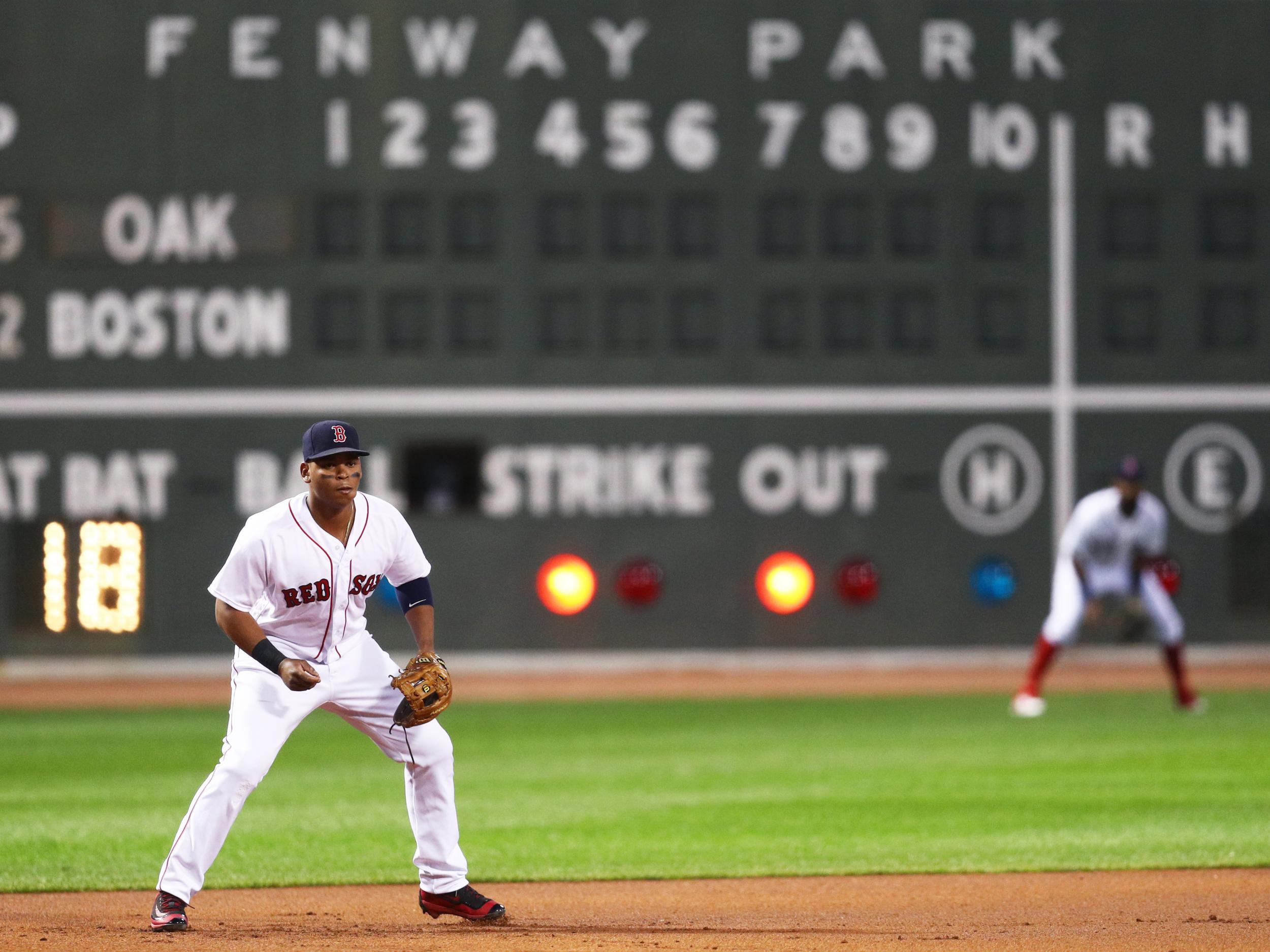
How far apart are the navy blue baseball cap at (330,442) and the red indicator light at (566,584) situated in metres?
10.6

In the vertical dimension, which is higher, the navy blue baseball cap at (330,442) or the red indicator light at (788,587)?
the navy blue baseball cap at (330,442)

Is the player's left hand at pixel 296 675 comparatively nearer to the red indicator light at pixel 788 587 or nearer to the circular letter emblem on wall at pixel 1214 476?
the red indicator light at pixel 788 587

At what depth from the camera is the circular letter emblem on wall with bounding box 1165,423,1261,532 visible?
54.3ft

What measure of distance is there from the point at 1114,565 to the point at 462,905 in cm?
825

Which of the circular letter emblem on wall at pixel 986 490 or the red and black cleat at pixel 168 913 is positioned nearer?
the red and black cleat at pixel 168 913

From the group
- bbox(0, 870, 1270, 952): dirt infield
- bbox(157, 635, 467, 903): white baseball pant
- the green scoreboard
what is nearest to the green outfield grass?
bbox(0, 870, 1270, 952): dirt infield

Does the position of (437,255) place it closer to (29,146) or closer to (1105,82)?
(29,146)

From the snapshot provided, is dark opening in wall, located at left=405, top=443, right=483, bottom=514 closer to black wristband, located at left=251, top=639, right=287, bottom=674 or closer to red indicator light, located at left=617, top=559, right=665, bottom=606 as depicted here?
red indicator light, located at left=617, top=559, right=665, bottom=606

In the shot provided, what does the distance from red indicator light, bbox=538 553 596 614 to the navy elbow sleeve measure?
33.3 feet

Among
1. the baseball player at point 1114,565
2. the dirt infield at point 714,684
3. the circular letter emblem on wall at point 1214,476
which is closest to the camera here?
the baseball player at point 1114,565

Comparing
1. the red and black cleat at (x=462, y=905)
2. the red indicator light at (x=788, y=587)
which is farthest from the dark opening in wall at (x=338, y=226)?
the red and black cleat at (x=462, y=905)

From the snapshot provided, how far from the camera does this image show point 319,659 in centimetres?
583

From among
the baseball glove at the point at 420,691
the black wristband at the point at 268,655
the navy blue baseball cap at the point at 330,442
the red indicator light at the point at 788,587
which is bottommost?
the red indicator light at the point at 788,587

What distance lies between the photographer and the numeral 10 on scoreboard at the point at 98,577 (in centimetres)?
1588
